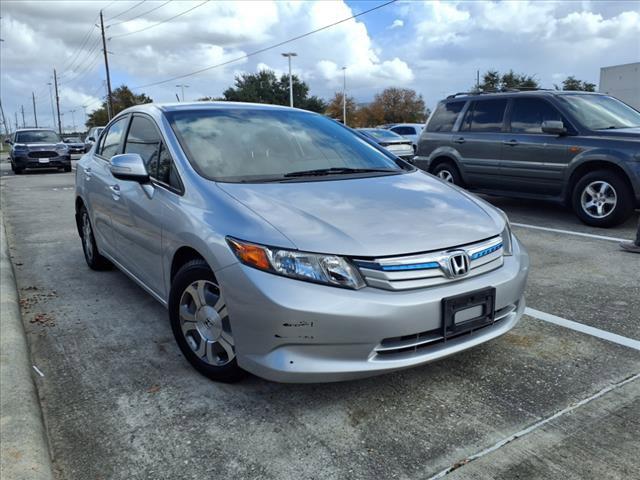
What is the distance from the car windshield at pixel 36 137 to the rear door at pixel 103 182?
1663 centimetres

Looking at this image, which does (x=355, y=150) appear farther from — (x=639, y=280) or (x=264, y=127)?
(x=639, y=280)

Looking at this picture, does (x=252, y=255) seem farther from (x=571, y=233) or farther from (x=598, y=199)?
(x=598, y=199)

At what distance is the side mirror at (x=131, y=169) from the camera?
3400 millimetres

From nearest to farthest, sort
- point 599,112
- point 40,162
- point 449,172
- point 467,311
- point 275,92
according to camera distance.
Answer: point 467,311
point 599,112
point 449,172
point 40,162
point 275,92

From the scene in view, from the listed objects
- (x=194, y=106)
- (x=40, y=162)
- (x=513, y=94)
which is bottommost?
(x=40, y=162)

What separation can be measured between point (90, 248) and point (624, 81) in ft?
Result: 136

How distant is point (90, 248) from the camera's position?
536 centimetres

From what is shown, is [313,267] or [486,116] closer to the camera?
[313,267]

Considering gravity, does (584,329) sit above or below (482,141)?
below

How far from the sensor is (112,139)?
4812mm

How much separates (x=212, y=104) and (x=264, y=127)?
489 mm

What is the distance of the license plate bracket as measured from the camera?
2577 millimetres

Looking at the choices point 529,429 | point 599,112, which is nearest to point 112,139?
point 529,429

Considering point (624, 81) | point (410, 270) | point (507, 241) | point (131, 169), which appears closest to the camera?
point (410, 270)
